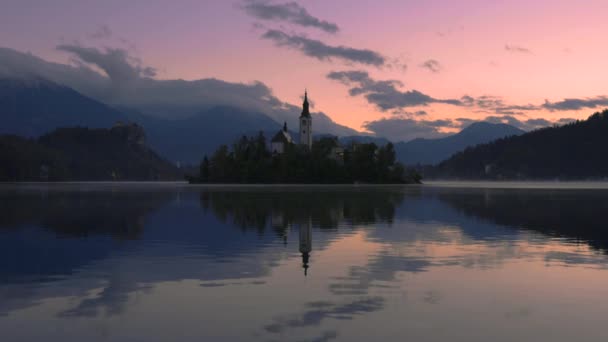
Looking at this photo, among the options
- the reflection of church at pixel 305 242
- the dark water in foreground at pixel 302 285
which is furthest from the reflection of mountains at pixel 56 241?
the reflection of church at pixel 305 242

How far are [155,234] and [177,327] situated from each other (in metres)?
24.2

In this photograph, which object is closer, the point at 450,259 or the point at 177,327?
the point at 177,327

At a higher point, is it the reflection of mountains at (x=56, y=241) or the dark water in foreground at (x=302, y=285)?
the reflection of mountains at (x=56, y=241)

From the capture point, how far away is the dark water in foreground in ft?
47.4

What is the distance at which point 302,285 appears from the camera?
2031 centimetres

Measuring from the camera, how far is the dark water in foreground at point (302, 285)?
1446 cm

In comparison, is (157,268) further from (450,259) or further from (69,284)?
(450,259)

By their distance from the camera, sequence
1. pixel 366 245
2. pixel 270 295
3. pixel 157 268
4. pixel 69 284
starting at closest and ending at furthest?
pixel 270 295
pixel 69 284
pixel 157 268
pixel 366 245

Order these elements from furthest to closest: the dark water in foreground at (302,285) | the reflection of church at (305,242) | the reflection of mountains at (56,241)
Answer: the reflection of church at (305,242)
the reflection of mountains at (56,241)
the dark water in foreground at (302,285)

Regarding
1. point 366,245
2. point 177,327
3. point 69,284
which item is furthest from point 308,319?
point 366,245

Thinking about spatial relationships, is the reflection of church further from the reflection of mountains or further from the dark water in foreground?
the reflection of mountains

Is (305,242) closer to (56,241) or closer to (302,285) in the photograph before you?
(302,285)

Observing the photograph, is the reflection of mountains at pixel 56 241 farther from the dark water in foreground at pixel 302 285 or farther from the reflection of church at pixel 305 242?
the reflection of church at pixel 305 242

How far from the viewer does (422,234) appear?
38.3 metres
